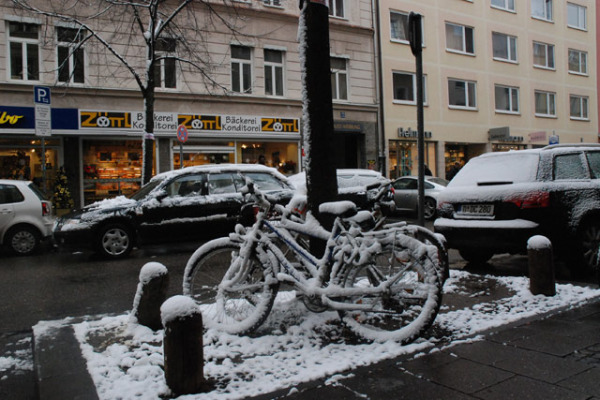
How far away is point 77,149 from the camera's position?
56.1ft

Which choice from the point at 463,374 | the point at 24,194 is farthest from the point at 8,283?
the point at 463,374

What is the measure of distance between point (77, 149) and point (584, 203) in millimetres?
15513

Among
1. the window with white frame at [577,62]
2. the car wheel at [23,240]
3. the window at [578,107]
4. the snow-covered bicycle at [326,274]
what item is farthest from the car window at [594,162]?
the window with white frame at [577,62]

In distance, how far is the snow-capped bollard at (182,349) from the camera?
3053 millimetres

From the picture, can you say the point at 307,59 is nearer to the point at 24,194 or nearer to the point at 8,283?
the point at 8,283

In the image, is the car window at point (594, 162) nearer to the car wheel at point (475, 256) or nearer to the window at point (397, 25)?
the car wheel at point (475, 256)

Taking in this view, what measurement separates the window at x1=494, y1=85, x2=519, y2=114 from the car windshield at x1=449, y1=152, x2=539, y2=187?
23889 millimetres

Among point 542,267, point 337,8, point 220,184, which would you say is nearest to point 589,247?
point 542,267

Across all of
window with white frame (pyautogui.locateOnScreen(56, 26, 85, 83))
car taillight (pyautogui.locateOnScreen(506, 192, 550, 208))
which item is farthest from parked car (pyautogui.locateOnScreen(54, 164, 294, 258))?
window with white frame (pyautogui.locateOnScreen(56, 26, 85, 83))

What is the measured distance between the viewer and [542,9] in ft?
104

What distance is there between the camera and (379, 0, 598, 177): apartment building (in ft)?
82.3

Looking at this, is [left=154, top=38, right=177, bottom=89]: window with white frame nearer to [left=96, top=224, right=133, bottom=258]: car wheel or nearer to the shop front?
[left=96, top=224, right=133, bottom=258]: car wheel

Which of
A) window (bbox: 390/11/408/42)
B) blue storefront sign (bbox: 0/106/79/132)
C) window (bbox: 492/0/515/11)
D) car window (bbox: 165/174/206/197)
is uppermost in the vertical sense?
window (bbox: 492/0/515/11)

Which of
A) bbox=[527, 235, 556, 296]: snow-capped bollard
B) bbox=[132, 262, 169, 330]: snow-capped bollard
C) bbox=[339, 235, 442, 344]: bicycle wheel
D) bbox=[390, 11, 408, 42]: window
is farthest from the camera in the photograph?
bbox=[390, 11, 408, 42]: window
